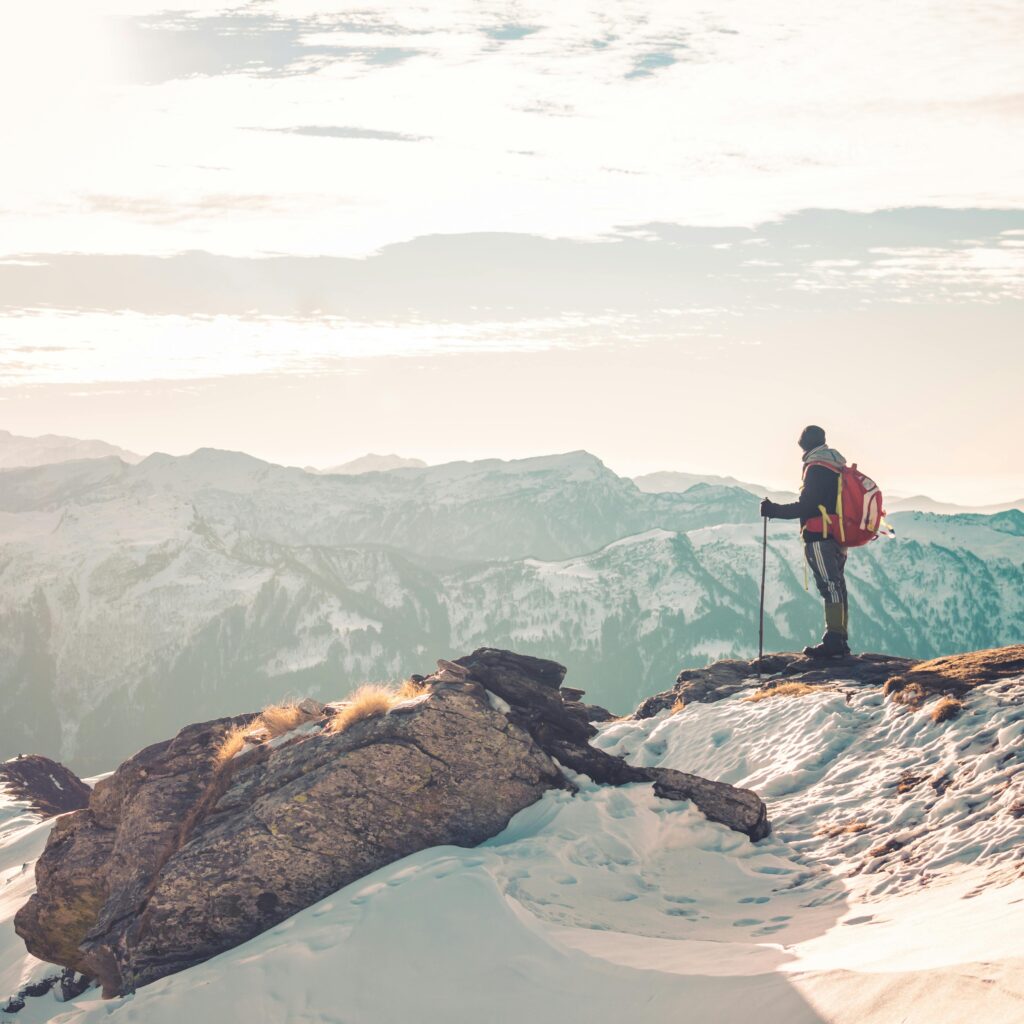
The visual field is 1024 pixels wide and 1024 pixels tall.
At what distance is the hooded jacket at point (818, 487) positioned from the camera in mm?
25203


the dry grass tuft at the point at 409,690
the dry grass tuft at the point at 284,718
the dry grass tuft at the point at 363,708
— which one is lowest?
the dry grass tuft at the point at 284,718

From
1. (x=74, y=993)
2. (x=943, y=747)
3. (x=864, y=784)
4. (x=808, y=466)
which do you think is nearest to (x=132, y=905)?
(x=74, y=993)

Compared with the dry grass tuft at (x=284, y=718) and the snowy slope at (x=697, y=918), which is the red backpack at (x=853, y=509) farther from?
the dry grass tuft at (x=284, y=718)

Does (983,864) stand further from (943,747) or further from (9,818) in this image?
(9,818)

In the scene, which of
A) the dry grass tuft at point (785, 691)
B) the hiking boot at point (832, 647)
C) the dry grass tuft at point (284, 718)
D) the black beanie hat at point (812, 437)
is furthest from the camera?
the hiking boot at point (832, 647)

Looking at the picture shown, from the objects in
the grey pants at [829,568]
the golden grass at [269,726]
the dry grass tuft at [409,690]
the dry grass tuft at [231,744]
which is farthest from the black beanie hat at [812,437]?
the dry grass tuft at [231,744]

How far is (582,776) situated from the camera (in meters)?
18.2

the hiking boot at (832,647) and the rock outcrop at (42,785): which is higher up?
the hiking boot at (832,647)

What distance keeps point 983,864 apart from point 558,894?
18.3 feet

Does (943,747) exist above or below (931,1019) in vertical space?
below

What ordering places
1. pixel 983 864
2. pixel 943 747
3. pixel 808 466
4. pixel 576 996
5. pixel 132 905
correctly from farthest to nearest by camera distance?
pixel 808 466
pixel 943 747
pixel 132 905
pixel 983 864
pixel 576 996

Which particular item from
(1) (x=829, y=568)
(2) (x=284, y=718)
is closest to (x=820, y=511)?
(1) (x=829, y=568)

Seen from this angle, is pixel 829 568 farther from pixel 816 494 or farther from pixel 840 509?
pixel 816 494

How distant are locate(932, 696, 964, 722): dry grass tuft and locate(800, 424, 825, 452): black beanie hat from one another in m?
8.68
